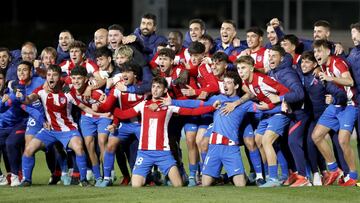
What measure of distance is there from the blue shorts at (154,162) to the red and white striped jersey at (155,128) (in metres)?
0.07

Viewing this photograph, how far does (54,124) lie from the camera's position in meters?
17.1

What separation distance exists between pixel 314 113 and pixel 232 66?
1214 mm

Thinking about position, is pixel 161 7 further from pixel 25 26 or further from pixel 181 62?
pixel 181 62

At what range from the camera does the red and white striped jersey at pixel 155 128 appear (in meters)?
16.4

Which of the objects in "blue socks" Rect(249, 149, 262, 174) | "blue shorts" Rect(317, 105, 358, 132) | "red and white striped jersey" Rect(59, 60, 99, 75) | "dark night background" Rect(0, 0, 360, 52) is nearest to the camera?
"blue shorts" Rect(317, 105, 358, 132)

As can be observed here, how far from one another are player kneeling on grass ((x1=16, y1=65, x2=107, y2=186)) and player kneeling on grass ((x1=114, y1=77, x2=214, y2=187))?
870 mm

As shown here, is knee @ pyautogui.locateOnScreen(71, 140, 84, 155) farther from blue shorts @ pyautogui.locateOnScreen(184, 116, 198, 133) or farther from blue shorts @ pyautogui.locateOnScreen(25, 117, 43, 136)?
blue shorts @ pyautogui.locateOnScreen(184, 116, 198, 133)

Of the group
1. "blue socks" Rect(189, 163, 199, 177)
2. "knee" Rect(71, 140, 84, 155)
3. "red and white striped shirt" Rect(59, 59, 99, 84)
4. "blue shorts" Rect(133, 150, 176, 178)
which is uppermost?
"red and white striped shirt" Rect(59, 59, 99, 84)

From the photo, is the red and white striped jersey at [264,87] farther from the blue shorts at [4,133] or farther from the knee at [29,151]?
the blue shorts at [4,133]

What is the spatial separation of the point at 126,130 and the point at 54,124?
1.02m

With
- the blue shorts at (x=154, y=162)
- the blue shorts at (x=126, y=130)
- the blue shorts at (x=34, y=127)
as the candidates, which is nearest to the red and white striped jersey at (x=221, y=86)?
the blue shorts at (x=154, y=162)

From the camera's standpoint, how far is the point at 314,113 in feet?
54.3

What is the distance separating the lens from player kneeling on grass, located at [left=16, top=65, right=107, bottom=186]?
667 inches

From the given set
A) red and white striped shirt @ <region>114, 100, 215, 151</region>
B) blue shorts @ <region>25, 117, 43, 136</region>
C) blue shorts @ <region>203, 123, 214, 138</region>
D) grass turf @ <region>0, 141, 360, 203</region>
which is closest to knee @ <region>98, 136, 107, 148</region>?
red and white striped shirt @ <region>114, 100, 215, 151</region>
